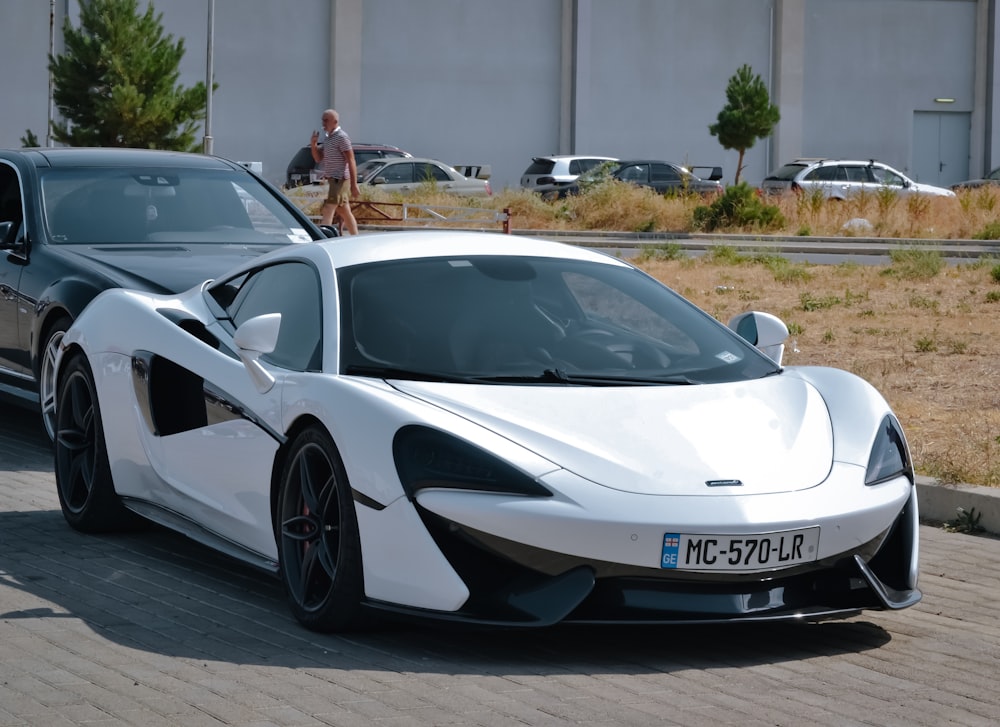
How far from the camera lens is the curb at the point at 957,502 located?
7438mm

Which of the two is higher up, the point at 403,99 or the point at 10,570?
the point at 403,99

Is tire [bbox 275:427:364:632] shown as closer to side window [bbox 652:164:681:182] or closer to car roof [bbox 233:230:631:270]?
car roof [bbox 233:230:631:270]

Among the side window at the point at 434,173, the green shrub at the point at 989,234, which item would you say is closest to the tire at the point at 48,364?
Answer: the green shrub at the point at 989,234

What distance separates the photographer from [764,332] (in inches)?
256

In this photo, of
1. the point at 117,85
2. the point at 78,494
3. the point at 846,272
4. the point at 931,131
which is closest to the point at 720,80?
the point at 931,131

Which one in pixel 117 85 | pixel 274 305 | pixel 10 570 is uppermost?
pixel 117 85

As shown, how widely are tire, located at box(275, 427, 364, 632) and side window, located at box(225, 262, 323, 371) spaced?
41 centimetres

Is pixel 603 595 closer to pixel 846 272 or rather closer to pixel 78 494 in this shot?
pixel 78 494

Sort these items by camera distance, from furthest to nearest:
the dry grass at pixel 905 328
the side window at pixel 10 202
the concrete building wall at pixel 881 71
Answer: the concrete building wall at pixel 881 71, the side window at pixel 10 202, the dry grass at pixel 905 328

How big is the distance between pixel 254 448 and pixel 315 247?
969mm

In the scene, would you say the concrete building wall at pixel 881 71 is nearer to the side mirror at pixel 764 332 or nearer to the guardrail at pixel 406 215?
the guardrail at pixel 406 215

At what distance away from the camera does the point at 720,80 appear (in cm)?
5506

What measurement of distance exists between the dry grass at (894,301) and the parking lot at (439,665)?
265cm

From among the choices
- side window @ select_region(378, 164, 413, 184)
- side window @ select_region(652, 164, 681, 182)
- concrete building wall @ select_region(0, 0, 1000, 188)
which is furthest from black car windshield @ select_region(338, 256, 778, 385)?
concrete building wall @ select_region(0, 0, 1000, 188)
